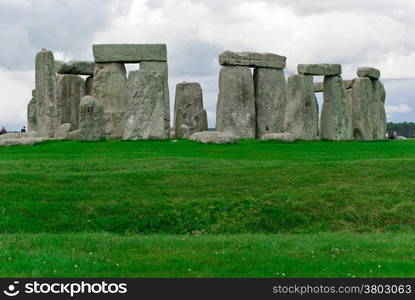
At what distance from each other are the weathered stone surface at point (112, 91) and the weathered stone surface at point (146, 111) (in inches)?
257

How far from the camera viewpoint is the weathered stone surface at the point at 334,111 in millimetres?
36594

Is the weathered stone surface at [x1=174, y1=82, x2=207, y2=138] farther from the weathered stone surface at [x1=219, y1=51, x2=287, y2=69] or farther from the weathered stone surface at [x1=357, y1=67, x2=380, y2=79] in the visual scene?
the weathered stone surface at [x1=357, y1=67, x2=380, y2=79]

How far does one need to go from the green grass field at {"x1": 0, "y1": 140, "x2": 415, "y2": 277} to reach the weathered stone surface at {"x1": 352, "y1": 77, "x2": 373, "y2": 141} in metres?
11.7

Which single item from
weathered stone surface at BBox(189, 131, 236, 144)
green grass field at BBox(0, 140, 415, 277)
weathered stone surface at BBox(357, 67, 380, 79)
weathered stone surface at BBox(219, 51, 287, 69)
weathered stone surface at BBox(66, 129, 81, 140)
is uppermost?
weathered stone surface at BBox(219, 51, 287, 69)

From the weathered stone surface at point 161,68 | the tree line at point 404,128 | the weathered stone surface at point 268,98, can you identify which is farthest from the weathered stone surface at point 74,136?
the tree line at point 404,128

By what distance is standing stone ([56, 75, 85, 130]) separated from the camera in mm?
39906

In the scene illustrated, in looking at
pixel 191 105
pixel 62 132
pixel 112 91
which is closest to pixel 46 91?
pixel 62 132

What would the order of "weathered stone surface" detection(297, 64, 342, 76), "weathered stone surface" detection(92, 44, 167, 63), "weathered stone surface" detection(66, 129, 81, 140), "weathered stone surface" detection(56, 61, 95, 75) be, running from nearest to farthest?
1. "weathered stone surface" detection(66, 129, 81, 140)
2. "weathered stone surface" detection(297, 64, 342, 76)
3. "weathered stone surface" detection(92, 44, 167, 63)
4. "weathered stone surface" detection(56, 61, 95, 75)

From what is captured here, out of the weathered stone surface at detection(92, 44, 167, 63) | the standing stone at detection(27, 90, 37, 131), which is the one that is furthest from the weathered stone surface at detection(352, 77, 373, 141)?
the standing stone at detection(27, 90, 37, 131)

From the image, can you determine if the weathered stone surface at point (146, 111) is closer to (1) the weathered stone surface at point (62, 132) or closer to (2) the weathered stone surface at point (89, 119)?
(2) the weathered stone surface at point (89, 119)

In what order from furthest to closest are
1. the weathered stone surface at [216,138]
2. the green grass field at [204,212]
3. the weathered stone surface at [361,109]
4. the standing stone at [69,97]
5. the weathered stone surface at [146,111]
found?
the standing stone at [69,97] < the weathered stone surface at [361,109] < the weathered stone surface at [146,111] < the weathered stone surface at [216,138] < the green grass field at [204,212]

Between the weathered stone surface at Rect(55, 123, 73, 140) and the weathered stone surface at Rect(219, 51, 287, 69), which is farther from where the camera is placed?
the weathered stone surface at Rect(219, 51, 287, 69)

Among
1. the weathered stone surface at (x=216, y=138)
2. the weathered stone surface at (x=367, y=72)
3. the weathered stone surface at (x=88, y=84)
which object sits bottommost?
the weathered stone surface at (x=216, y=138)

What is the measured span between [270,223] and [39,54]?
20210 mm
